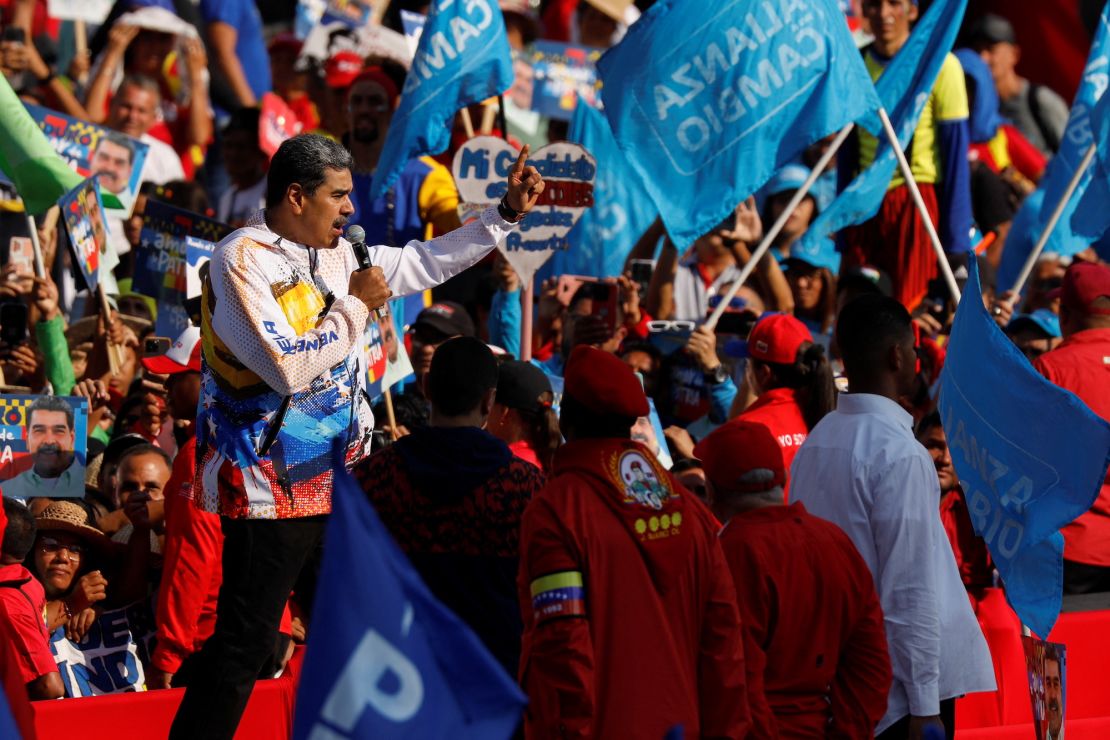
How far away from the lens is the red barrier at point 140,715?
6.29 metres

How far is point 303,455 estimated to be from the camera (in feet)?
17.6

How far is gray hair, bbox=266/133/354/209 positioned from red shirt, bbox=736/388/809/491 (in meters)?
2.10

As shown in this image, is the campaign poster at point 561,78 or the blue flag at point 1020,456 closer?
the blue flag at point 1020,456

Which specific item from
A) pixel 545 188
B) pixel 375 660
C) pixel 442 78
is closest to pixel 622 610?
pixel 375 660

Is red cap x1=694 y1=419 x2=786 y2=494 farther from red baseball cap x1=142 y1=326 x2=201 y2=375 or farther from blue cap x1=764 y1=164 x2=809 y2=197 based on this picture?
blue cap x1=764 y1=164 x2=809 y2=197

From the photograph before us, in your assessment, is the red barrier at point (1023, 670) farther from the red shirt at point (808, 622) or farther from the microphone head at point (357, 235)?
the microphone head at point (357, 235)

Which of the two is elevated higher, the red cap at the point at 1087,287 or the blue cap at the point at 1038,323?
the red cap at the point at 1087,287

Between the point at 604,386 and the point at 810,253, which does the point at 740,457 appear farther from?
the point at 810,253

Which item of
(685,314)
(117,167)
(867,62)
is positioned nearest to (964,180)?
(867,62)

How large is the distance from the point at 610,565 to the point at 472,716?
39.2 inches

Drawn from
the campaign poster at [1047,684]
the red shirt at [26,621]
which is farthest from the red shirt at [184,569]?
the campaign poster at [1047,684]

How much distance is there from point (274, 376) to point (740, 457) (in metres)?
1.32

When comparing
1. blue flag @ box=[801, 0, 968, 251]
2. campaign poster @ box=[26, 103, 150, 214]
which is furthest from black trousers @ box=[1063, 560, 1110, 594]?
campaign poster @ box=[26, 103, 150, 214]

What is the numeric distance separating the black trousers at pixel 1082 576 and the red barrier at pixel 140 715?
309cm
